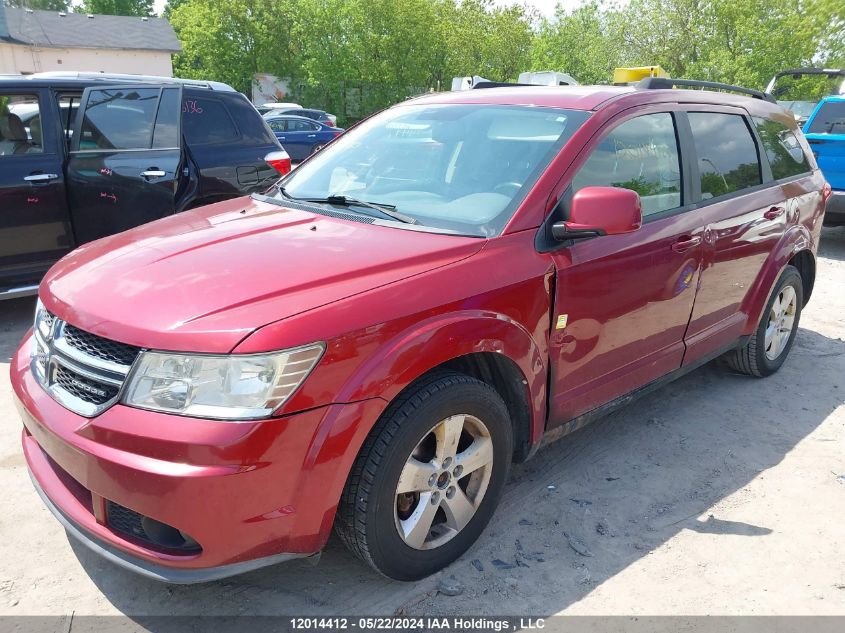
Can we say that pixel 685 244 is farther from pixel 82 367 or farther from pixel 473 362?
pixel 82 367

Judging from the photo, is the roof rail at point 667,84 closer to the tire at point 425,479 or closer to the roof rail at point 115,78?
the tire at point 425,479

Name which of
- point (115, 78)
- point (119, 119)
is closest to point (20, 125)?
point (119, 119)

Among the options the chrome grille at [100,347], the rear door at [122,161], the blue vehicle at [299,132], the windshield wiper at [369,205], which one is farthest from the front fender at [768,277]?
the blue vehicle at [299,132]

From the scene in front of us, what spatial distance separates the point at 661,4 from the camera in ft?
117

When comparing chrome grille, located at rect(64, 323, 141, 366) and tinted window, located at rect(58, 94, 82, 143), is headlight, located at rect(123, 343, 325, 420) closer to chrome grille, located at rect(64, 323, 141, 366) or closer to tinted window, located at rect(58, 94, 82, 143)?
chrome grille, located at rect(64, 323, 141, 366)

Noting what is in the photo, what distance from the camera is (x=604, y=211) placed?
2711 millimetres

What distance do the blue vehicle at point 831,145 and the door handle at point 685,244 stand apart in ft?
19.7

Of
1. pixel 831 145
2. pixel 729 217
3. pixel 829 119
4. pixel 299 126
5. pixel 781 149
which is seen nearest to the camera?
pixel 729 217

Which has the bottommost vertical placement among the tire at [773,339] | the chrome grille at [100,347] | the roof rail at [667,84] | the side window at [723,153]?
the tire at [773,339]

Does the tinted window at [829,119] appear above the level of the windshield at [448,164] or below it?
above

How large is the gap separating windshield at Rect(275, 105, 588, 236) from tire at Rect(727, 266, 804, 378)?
2270 millimetres

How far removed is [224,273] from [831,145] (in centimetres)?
871

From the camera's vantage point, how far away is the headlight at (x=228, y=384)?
204 cm

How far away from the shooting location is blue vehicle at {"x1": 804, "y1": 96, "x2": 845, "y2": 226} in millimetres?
8469
